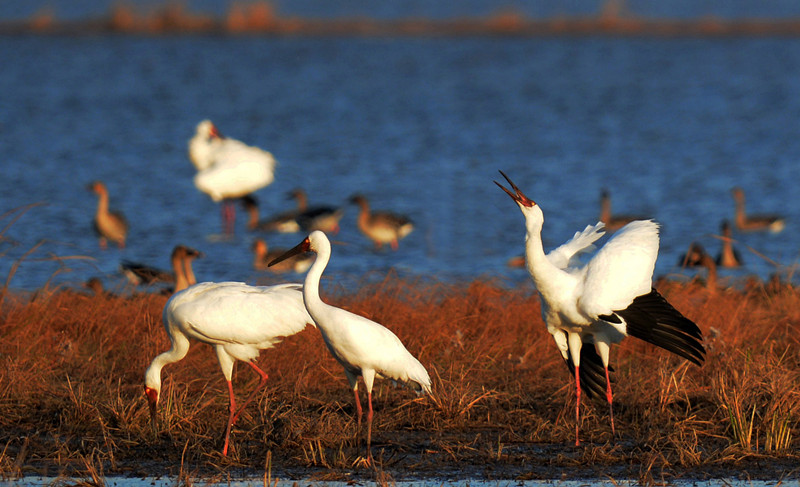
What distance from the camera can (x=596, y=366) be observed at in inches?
264

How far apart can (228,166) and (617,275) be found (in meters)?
8.72

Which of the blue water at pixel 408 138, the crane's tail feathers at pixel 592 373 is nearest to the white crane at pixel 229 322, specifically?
the crane's tail feathers at pixel 592 373

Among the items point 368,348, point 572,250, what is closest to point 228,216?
point 572,250

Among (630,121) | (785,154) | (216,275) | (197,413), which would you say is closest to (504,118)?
(630,121)

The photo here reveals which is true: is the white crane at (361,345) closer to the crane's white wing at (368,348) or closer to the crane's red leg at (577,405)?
the crane's white wing at (368,348)

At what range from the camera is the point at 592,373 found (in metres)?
6.70

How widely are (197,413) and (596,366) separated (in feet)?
7.04

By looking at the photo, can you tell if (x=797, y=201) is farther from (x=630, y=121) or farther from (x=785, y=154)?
(x=630, y=121)

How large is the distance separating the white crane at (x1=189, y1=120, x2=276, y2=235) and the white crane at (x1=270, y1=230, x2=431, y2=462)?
806cm

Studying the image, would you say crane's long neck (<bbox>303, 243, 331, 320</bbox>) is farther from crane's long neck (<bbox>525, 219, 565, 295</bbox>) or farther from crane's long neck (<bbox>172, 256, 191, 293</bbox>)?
crane's long neck (<bbox>172, 256, 191, 293</bbox>)

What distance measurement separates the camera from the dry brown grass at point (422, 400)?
5836 mm

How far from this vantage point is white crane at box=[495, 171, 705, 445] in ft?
20.0

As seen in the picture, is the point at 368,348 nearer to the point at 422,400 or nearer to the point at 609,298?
the point at 422,400

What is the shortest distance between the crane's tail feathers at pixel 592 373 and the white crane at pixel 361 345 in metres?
0.92
